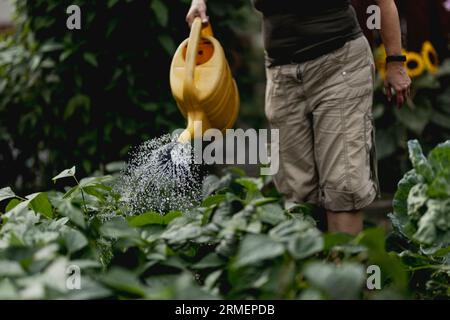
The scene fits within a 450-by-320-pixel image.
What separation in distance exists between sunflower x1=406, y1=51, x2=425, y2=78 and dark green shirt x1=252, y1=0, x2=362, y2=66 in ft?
7.47

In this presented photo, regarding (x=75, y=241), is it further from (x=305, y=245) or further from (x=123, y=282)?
(x=305, y=245)

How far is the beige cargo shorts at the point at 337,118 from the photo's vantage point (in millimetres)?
2760

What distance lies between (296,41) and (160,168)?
0.66 meters

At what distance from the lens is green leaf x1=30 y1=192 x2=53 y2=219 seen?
2.32m

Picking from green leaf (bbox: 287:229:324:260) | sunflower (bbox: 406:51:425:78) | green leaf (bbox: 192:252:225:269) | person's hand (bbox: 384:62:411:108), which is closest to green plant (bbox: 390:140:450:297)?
green leaf (bbox: 287:229:324:260)

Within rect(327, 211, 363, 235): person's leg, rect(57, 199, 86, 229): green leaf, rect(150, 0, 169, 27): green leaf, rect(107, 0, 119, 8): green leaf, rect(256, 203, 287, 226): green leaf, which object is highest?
rect(107, 0, 119, 8): green leaf

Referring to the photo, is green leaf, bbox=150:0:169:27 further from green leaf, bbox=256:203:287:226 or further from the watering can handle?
green leaf, bbox=256:203:287:226

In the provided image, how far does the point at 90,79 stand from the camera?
426 cm

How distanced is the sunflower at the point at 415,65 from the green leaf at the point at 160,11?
68.9 inches

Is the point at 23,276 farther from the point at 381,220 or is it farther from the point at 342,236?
the point at 381,220

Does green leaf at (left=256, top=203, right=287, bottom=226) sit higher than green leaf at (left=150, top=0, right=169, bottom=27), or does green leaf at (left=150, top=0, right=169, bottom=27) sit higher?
green leaf at (left=150, top=0, right=169, bottom=27)

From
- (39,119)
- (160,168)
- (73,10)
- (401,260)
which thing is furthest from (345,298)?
(39,119)

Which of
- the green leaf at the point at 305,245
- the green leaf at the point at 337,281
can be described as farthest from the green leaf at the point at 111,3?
the green leaf at the point at 337,281

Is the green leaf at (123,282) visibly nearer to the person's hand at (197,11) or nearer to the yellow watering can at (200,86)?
the yellow watering can at (200,86)
